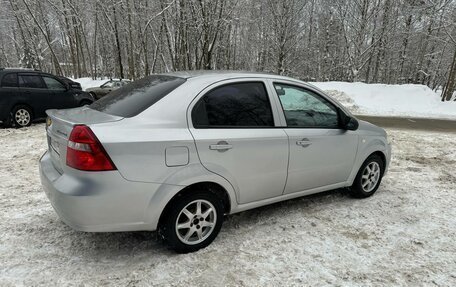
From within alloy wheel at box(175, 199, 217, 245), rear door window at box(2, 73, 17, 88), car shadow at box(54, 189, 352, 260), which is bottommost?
car shadow at box(54, 189, 352, 260)

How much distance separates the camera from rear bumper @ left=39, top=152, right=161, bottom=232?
2525 mm

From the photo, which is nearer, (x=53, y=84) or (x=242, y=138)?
(x=242, y=138)

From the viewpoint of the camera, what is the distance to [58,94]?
9578 millimetres

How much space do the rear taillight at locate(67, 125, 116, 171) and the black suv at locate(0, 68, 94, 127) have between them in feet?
25.2

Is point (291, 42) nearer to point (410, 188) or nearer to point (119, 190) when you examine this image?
point (410, 188)

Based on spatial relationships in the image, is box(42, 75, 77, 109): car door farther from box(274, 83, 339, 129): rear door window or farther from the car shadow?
box(274, 83, 339, 129): rear door window

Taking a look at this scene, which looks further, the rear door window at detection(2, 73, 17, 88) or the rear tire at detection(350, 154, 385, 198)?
the rear door window at detection(2, 73, 17, 88)

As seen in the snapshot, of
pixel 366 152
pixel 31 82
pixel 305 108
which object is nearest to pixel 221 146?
pixel 305 108

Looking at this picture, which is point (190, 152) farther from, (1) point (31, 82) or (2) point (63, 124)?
(1) point (31, 82)

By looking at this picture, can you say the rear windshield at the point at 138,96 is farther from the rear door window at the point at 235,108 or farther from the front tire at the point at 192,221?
the front tire at the point at 192,221

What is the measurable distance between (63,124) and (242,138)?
1.61 meters

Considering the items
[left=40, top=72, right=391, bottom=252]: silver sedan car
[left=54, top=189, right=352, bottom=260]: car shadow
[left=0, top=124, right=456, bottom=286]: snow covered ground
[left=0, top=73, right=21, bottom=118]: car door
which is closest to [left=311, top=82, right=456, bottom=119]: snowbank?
[left=0, top=124, right=456, bottom=286]: snow covered ground

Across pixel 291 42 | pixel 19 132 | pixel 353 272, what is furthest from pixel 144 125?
pixel 291 42

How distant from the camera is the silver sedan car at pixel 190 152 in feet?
8.43
